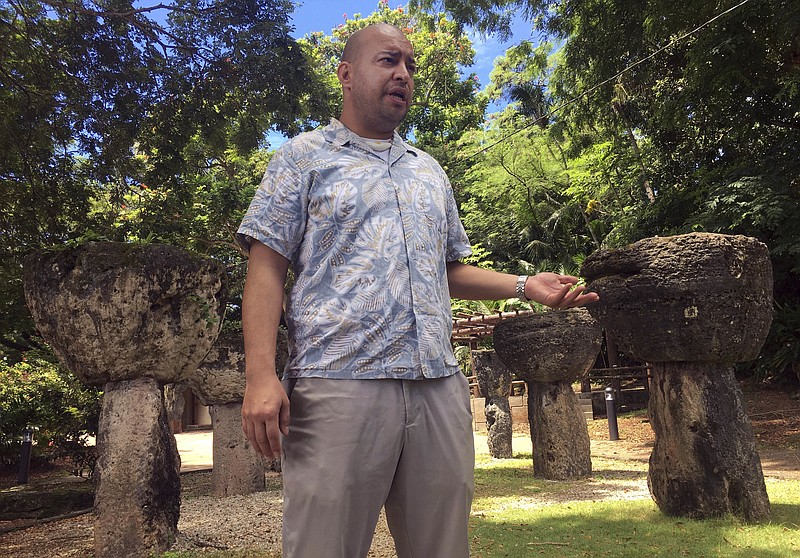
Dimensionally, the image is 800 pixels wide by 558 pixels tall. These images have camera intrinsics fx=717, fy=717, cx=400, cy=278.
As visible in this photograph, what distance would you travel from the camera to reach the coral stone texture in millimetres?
4965

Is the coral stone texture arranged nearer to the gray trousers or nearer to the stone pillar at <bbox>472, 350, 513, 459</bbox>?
the gray trousers

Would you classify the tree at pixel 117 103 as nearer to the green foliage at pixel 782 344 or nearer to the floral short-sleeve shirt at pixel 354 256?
the floral short-sleeve shirt at pixel 354 256

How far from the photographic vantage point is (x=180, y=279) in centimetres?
523

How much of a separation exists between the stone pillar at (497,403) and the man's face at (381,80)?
9626 millimetres

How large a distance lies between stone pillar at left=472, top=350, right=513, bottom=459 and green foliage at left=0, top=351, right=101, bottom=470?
19.4ft

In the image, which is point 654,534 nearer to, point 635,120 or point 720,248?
point 720,248

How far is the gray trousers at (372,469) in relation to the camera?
1.66 m

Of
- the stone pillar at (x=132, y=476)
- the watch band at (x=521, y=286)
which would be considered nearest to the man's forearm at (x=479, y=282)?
the watch band at (x=521, y=286)

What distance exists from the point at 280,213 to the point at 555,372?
7.04 meters

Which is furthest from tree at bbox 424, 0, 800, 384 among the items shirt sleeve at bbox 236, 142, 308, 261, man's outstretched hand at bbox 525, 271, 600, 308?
shirt sleeve at bbox 236, 142, 308, 261

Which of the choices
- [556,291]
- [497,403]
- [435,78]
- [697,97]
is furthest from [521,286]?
[435,78]

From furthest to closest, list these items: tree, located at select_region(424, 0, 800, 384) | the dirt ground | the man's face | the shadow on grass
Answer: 1. tree, located at select_region(424, 0, 800, 384)
2. the dirt ground
3. the shadow on grass
4. the man's face

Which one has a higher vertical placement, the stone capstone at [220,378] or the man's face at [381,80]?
the man's face at [381,80]

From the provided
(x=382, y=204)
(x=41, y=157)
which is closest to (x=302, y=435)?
(x=382, y=204)
